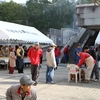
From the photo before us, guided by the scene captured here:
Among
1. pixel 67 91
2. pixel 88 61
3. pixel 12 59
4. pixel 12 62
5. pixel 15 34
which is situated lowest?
pixel 67 91

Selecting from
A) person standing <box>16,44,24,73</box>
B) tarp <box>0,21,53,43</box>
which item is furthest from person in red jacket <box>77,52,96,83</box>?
tarp <box>0,21,53,43</box>

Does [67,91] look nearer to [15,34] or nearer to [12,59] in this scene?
[12,59]

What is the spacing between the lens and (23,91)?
3.50 meters

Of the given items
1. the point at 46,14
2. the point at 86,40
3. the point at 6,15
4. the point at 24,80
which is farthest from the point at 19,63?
the point at 6,15

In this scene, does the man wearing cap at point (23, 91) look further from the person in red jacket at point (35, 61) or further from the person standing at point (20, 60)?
the person standing at point (20, 60)

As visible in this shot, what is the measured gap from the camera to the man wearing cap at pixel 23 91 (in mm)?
3418

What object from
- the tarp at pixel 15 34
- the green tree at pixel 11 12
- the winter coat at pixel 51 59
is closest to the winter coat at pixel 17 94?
the winter coat at pixel 51 59

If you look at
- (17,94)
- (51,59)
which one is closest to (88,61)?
(51,59)

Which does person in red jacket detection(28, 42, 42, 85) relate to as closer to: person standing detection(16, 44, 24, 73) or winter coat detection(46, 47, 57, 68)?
winter coat detection(46, 47, 57, 68)

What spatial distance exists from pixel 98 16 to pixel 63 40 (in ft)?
40.6

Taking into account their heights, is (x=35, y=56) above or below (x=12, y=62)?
above

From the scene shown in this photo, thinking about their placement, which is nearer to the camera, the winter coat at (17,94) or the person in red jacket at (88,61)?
the winter coat at (17,94)

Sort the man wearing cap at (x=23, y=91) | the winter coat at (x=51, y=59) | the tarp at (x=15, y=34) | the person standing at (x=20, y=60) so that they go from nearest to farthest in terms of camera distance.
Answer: the man wearing cap at (x=23, y=91) < the winter coat at (x=51, y=59) < the person standing at (x=20, y=60) < the tarp at (x=15, y=34)

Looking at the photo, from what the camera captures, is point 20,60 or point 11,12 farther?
point 11,12
